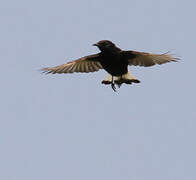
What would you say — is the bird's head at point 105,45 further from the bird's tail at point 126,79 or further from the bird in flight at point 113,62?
the bird's tail at point 126,79

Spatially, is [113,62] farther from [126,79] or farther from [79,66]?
[79,66]

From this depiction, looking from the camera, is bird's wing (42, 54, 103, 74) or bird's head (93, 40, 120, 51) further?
bird's wing (42, 54, 103, 74)

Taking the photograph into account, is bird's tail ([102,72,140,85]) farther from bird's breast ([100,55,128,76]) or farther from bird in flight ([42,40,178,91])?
bird's breast ([100,55,128,76])

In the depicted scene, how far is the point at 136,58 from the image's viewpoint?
19.3 m

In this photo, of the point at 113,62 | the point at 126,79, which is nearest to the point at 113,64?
the point at 113,62

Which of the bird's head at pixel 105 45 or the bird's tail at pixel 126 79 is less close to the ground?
the bird's head at pixel 105 45

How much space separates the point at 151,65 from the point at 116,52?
784mm

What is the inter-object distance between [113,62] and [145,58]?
2.34ft

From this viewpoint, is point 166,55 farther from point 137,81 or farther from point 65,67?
point 65,67

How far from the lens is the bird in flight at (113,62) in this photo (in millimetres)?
18938

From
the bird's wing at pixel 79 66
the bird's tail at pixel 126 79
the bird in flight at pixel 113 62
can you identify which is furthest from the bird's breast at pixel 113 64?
the bird's wing at pixel 79 66

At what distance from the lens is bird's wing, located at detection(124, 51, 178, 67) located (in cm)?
1894

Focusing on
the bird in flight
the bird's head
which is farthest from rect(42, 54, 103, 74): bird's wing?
A: the bird's head

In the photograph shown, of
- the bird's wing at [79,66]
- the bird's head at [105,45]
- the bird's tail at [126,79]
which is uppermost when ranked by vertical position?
the bird's head at [105,45]
